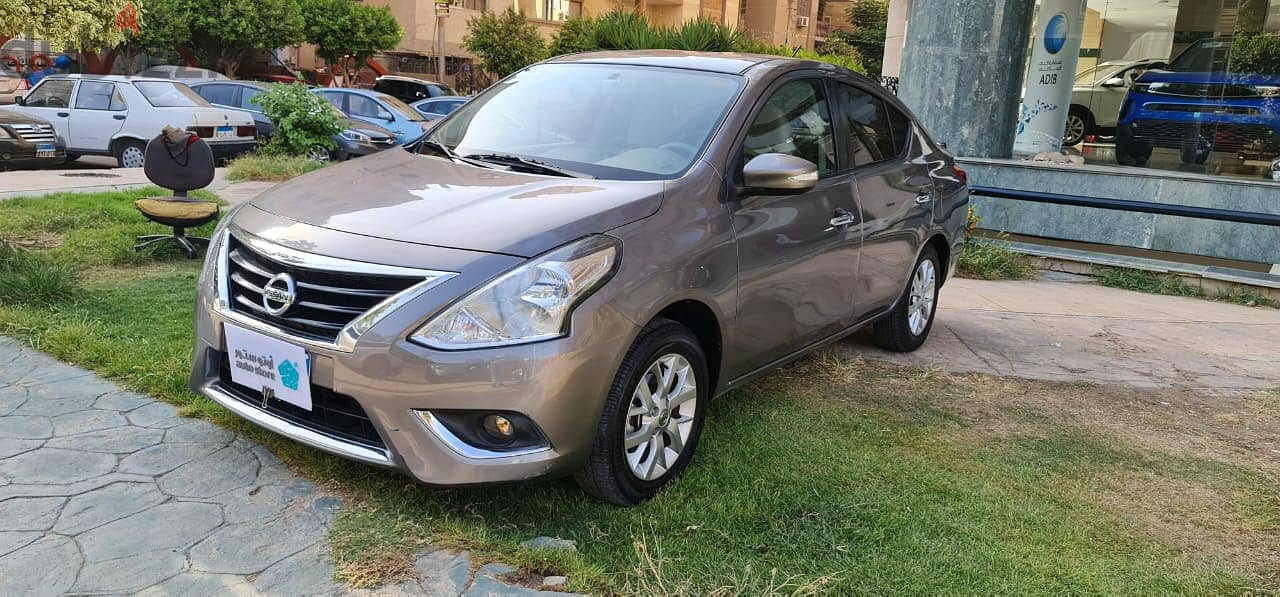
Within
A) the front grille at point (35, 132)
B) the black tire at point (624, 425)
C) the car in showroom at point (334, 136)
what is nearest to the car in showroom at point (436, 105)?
the car in showroom at point (334, 136)

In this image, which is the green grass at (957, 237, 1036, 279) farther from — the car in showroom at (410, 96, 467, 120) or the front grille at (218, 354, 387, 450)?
the car in showroom at (410, 96, 467, 120)

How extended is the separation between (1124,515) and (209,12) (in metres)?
32.9

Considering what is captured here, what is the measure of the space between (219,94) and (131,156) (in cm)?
207

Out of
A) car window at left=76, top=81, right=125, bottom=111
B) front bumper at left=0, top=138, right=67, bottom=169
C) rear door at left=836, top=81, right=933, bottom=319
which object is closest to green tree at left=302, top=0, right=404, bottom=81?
car window at left=76, top=81, right=125, bottom=111

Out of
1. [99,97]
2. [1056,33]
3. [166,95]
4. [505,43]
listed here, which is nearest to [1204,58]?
[1056,33]

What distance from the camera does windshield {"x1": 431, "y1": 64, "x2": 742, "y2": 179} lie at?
3.82 m

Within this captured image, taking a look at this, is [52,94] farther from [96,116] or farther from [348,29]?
[348,29]

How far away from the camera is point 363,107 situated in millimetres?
15266

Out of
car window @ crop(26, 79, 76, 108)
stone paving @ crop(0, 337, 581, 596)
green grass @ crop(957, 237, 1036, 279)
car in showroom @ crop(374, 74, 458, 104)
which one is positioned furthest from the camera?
car in showroom @ crop(374, 74, 458, 104)

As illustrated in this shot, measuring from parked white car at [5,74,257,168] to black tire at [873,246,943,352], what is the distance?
35.5ft

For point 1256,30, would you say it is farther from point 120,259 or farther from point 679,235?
point 120,259

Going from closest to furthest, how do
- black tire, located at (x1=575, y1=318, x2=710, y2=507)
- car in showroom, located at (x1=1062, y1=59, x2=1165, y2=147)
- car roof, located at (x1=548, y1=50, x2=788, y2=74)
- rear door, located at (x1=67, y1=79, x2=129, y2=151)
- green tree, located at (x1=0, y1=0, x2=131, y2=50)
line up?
black tire, located at (x1=575, y1=318, x2=710, y2=507)
car roof, located at (x1=548, y1=50, x2=788, y2=74)
green tree, located at (x1=0, y1=0, x2=131, y2=50)
car in showroom, located at (x1=1062, y1=59, x2=1165, y2=147)
rear door, located at (x1=67, y1=79, x2=129, y2=151)

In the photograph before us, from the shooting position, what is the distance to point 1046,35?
11727 millimetres

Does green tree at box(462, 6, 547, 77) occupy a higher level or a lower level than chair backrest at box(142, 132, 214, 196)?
higher
